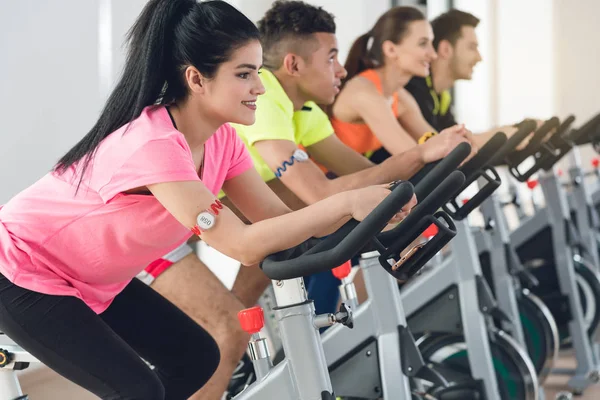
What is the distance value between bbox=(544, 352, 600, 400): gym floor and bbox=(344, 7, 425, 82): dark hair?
160 cm

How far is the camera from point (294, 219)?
137cm

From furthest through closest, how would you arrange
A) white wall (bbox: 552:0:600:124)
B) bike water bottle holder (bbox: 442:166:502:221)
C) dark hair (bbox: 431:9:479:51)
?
white wall (bbox: 552:0:600:124), dark hair (bbox: 431:9:479:51), bike water bottle holder (bbox: 442:166:502:221)

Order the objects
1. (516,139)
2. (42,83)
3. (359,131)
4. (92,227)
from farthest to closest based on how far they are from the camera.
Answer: (359,131), (42,83), (516,139), (92,227)

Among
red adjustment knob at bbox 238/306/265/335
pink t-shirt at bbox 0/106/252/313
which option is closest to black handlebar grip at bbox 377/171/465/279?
red adjustment knob at bbox 238/306/265/335

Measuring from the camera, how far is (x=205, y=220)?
1423 millimetres

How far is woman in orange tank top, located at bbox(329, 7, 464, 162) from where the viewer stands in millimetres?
2854

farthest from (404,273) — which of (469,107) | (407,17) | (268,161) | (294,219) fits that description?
(469,107)

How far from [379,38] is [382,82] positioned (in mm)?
192

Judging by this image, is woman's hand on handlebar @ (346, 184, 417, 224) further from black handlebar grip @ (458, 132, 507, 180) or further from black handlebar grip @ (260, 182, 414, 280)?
black handlebar grip @ (458, 132, 507, 180)

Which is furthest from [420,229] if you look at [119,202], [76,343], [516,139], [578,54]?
[578,54]

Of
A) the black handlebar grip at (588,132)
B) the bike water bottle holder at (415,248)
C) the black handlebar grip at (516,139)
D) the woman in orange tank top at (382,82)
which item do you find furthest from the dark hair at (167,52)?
the black handlebar grip at (588,132)

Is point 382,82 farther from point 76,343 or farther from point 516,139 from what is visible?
point 76,343

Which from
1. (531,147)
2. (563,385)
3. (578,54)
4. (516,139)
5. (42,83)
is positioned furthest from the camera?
(578,54)

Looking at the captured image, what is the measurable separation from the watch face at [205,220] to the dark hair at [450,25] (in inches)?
96.0
